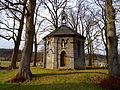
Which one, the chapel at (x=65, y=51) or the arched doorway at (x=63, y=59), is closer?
the chapel at (x=65, y=51)

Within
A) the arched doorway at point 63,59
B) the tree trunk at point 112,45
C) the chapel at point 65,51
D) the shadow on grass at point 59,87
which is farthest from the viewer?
the arched doorway at point 63,59

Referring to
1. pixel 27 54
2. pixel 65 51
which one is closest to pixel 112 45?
pixel 27 54

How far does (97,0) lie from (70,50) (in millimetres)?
8612

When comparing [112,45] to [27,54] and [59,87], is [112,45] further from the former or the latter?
[27,54]

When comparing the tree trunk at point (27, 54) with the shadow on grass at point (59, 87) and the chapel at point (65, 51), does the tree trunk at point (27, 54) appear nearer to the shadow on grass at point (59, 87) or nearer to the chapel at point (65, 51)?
the shadow on grass at point (59, 87)

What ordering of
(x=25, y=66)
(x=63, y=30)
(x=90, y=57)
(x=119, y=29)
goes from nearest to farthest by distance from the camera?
(x=25, y=66) → (x=119, y=29) → (x=63, y=30) → (x=90, y=57)

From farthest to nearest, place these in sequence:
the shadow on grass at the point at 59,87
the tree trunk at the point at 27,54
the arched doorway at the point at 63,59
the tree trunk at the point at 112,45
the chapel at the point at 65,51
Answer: the arched doorway at the point at 63,59
the chapel at the point at 65,51
the tree trunk at the point at 27,54
the tree trunk at the point at 112,45
the shadow on grass at the point at 59,87

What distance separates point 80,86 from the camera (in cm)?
1044

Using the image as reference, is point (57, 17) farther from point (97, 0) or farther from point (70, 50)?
point (97, 0)

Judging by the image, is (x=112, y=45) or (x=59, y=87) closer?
(x=59, y=87)

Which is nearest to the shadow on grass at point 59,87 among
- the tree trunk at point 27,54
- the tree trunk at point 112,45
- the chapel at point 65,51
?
the tree trunk at point 27,54

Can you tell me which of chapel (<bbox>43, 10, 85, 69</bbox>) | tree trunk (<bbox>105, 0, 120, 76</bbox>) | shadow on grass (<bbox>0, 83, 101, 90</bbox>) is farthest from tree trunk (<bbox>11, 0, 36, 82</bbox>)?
chapel (<bbox>43, 10, 85, 69</bbox>)

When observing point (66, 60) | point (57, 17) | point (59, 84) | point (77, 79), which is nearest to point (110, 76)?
point (77, 79)

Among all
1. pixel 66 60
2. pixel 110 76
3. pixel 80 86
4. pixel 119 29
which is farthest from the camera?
pixel 66 60
